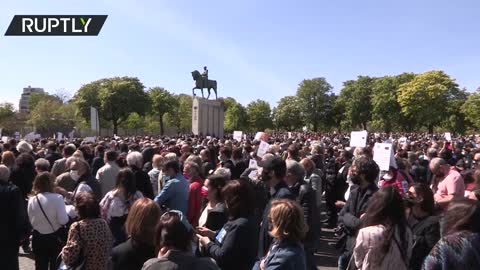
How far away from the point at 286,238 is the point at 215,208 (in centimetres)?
167

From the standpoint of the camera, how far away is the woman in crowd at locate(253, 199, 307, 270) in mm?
3543

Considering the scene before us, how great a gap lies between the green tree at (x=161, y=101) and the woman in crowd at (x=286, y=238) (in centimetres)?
8238

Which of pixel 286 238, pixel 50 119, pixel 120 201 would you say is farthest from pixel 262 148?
pixel 50 119

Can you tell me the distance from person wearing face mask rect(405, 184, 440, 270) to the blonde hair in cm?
150

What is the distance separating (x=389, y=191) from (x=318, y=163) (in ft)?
26.0

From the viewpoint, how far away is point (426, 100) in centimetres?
7412

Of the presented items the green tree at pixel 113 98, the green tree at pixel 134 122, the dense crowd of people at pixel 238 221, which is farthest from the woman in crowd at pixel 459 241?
the green tree at pixel 134 122

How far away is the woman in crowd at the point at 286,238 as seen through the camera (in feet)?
11.6

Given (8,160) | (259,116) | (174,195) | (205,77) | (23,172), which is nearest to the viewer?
(174,195)

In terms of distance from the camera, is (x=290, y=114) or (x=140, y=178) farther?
(x=290, y=114)

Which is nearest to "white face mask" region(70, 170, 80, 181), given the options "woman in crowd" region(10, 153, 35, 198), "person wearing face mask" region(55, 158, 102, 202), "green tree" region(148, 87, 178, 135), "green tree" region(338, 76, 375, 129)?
"person wearing face mask" region(55, 158, 102, 202)

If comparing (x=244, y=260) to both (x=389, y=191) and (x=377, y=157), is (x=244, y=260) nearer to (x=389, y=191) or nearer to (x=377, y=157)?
(x=389, y=191)

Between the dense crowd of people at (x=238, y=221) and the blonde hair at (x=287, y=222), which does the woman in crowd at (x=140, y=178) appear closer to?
the dense crowd of people at (x=238, y=221)

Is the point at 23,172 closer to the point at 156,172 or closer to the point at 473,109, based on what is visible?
the point at 156,172
